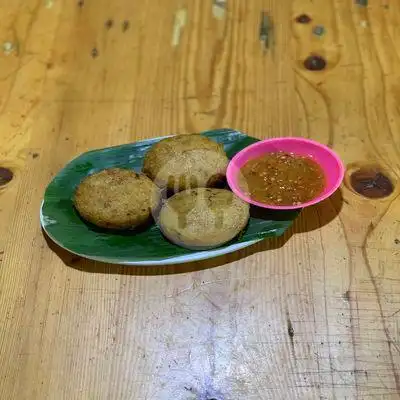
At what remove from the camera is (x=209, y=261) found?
122 cm

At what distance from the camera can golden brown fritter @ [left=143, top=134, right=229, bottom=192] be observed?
4.07 ft

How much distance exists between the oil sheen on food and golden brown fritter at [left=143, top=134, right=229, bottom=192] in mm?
71

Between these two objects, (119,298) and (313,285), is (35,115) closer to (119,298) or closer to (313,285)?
(119,298)

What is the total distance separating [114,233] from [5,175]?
0.40 m

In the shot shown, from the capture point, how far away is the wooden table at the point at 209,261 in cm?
107

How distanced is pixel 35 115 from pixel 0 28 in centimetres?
46

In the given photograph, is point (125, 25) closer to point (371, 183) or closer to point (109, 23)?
point (109, 23)

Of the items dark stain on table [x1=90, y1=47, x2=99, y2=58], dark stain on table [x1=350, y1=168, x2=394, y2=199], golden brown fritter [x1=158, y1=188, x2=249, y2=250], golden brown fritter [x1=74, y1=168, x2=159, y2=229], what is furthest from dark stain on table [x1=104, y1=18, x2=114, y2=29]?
dark stain on table [x1=350, y1=168, x2=394, y2=199]

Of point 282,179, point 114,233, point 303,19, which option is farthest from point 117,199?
point 303,19

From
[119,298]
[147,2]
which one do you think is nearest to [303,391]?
[119,298]

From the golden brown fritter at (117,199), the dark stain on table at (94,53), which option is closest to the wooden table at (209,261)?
the dark stain on table at (94,53)

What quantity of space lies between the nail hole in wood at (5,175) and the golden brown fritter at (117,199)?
27cm

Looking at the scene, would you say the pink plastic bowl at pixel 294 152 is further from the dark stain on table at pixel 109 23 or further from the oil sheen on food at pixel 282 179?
the dark stain on table at pixel 109 23

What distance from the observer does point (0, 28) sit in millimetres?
1806
